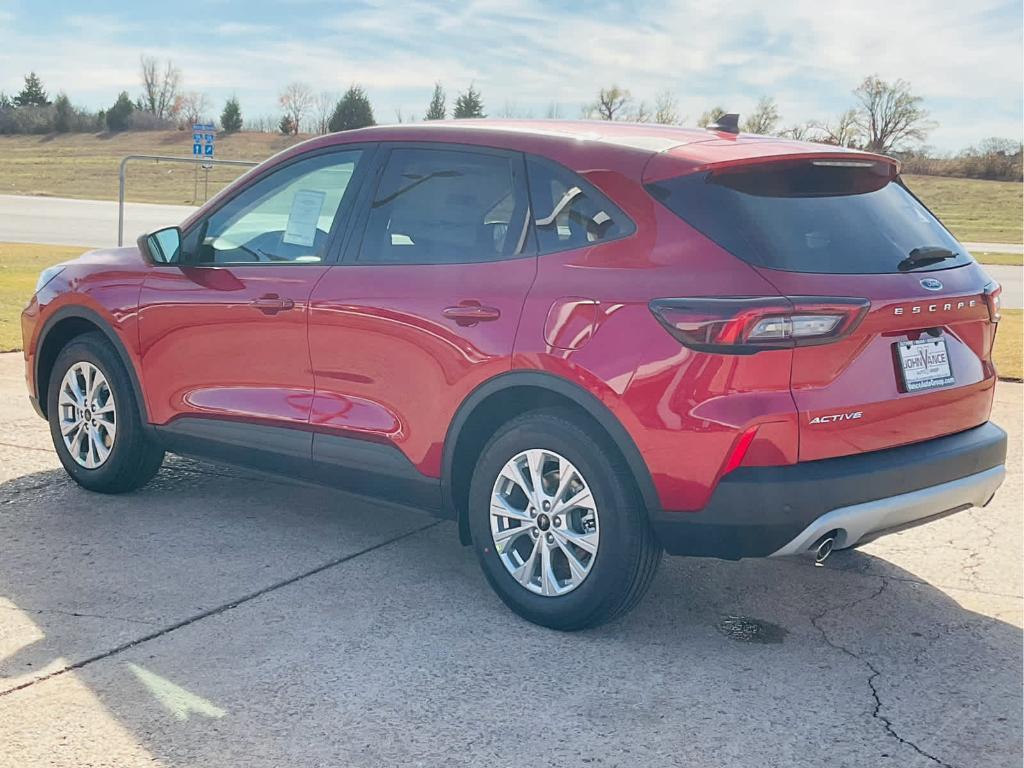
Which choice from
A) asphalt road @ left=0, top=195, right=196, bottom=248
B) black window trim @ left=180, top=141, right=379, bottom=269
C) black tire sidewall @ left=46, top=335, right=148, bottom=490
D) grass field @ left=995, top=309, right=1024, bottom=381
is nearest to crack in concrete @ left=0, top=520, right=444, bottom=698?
black window trim @ left=180, top=141, right=379, bottom=269

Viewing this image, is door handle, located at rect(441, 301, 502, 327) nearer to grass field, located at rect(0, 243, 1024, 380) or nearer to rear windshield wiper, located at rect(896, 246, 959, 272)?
rear windshield wiper, located at rect(896, 246, 959, 272)

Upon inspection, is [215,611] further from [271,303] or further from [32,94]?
[32,94]

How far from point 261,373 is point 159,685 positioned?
5.61 ft

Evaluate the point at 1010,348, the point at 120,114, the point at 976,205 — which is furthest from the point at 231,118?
the point at 1010,348

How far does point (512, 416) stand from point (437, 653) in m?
0.93

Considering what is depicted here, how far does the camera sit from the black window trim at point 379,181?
4.16 m

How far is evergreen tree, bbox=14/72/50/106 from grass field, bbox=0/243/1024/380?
279ft

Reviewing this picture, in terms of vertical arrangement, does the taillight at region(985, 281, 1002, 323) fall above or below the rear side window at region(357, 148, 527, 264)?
below

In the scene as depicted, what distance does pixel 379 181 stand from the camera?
4.68 metres

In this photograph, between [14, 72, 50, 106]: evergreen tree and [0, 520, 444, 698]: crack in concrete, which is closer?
[0, 520, 444, 698]: crack in concrete

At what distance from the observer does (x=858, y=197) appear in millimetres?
4082

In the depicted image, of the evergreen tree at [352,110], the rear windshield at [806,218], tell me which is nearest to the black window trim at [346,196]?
the rear windshield at [806,218]

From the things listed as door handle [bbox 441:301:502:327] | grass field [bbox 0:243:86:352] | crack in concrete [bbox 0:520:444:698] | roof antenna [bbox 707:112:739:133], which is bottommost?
grass field [bbox 0:243:86:352]

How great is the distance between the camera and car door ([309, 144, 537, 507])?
4.16 metres
